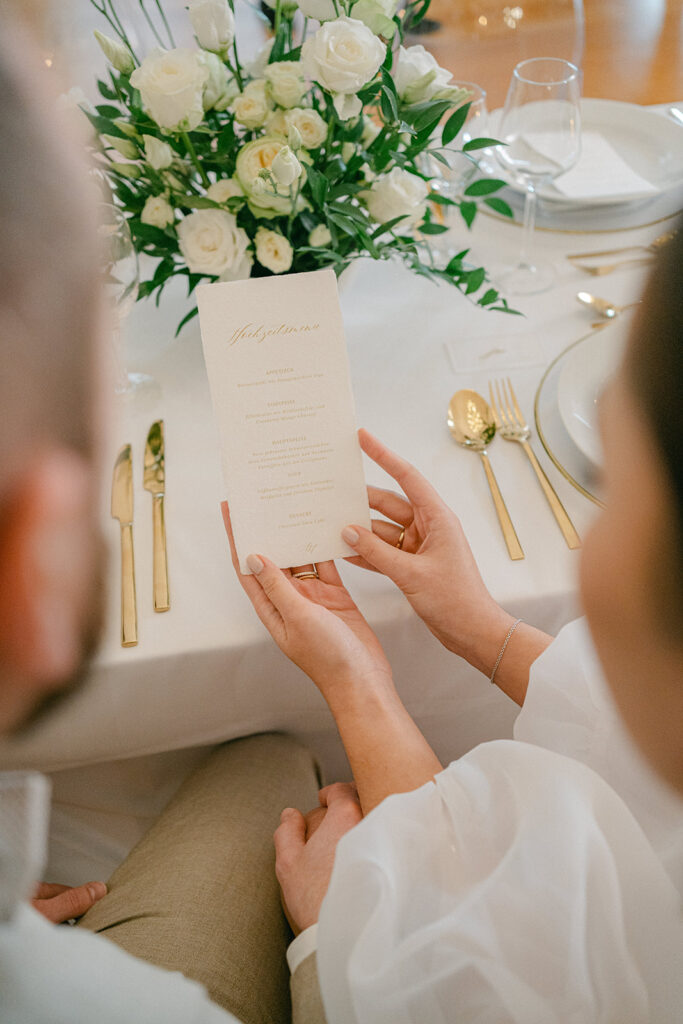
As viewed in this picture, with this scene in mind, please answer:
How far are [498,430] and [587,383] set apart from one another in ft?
0.45

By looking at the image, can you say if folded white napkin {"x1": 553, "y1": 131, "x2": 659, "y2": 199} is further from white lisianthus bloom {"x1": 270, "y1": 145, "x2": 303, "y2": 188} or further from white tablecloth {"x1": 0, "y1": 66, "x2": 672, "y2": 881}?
white lisianthus bloom {"x1": 270, "y1": 145, "x2": 303, "y2": 188}

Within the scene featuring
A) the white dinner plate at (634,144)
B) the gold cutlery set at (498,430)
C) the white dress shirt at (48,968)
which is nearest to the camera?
the white dress shirt at (48,968)

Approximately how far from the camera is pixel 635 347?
476mm

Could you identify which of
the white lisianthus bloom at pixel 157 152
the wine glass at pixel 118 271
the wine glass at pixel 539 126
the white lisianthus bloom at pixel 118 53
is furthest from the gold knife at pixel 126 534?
the wine glass at pixel 539 126

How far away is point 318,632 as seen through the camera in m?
0.74

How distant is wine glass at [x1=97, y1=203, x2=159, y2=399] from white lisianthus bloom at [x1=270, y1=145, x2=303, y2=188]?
0.72 feet

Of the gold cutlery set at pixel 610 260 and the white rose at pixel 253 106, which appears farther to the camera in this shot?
the gold cutlery set at pixel 610 260

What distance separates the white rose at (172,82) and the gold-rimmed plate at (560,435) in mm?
567

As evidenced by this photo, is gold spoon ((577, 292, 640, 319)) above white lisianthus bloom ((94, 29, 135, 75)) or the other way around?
the other way around

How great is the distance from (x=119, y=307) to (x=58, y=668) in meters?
0.48

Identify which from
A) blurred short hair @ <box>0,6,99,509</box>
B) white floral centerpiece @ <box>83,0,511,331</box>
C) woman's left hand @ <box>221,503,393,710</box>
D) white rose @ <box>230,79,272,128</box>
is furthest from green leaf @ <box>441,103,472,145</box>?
Result: woman's left hand @ <box>221,503,393,710</box>

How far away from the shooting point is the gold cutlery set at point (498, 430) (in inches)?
33.5

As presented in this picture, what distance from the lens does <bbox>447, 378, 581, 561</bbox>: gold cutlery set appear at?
33.5 inches

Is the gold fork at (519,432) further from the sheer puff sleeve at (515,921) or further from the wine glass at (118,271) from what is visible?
the wine glass at (118,271)
